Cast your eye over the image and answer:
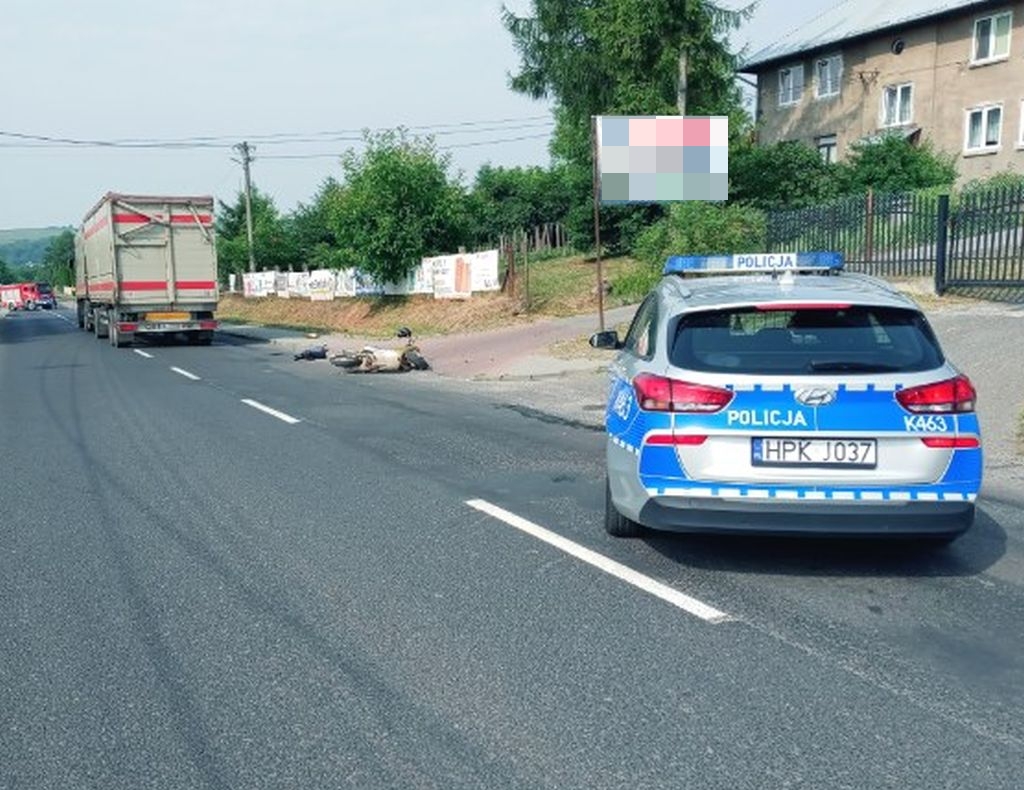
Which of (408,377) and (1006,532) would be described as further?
(408,377)

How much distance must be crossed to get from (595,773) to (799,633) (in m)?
1.53

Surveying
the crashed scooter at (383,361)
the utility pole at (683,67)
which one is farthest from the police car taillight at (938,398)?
the utility pole at (683,67)

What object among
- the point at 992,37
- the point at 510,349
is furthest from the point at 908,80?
the point at 510,349

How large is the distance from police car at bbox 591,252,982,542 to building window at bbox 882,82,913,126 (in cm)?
3502

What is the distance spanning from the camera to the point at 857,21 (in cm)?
3753

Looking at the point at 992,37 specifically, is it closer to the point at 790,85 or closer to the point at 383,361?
the point at 790,85

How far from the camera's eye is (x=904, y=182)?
95.2 ft

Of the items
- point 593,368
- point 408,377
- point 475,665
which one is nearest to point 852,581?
point 475,665

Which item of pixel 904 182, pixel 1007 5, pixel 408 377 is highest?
pixel 1007 5

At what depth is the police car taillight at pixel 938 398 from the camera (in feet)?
14.7

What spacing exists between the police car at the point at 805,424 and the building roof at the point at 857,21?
2945 centimetres

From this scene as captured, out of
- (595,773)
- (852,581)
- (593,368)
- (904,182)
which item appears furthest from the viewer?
(904,182)

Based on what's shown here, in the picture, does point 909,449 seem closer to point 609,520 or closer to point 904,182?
point 609,520

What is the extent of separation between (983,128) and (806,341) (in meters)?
33.2
